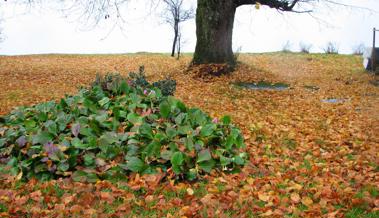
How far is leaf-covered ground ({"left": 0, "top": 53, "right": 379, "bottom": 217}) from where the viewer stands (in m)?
4.48

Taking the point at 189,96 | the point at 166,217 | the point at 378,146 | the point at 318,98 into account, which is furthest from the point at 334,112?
the point at 166,217

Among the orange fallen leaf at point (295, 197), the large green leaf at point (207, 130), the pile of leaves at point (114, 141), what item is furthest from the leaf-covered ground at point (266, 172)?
the large green leaf at point (207, 130)

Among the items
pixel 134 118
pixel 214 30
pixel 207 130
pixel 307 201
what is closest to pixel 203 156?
pixel 207 130

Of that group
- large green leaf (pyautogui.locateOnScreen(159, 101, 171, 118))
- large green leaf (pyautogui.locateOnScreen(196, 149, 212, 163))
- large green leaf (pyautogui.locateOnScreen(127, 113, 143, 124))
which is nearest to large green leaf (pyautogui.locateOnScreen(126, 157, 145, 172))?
large green leaf (pyautogui.locateOnScreen(196, 149, 212, 163))

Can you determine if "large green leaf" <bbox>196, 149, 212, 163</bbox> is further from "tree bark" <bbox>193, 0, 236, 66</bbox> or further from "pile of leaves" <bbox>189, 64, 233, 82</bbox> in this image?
"tree bark" <bbox>193, 0, 236, 66</bbox>

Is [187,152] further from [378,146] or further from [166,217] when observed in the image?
[378,146]

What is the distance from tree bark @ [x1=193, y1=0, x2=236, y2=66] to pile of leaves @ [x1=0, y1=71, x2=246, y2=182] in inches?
348

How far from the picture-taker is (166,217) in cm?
427

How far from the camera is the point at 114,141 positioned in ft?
18.7

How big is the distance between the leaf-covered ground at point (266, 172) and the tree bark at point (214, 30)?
1.36m

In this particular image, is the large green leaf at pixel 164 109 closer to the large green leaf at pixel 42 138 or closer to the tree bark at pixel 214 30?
the large green leaf at pixel 42 138

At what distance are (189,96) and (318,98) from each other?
3577 mm

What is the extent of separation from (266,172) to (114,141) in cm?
200

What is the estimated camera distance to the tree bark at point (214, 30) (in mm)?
15102
